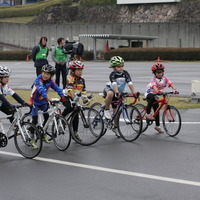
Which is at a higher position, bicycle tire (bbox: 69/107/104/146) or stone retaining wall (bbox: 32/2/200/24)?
stone retaining wall (bbox: 32/2/200/24)

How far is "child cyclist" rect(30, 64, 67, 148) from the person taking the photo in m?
9.82

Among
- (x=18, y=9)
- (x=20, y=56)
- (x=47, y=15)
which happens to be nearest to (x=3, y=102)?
(x=20, y=56)

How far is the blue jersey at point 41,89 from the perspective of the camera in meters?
9.82

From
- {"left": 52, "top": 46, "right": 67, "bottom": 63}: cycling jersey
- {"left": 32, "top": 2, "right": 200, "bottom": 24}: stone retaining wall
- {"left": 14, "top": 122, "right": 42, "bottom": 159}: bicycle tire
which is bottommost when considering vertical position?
{"left": 14, "top": 122, "right": 42, "bottom": 159}: bicycle tire

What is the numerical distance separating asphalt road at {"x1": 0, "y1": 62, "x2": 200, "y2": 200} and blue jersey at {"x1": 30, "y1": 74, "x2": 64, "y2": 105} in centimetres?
86

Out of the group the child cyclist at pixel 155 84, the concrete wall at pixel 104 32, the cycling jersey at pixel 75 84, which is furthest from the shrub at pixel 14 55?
the cycling jersey at pixel 75 84

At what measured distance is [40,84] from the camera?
32.6 ft

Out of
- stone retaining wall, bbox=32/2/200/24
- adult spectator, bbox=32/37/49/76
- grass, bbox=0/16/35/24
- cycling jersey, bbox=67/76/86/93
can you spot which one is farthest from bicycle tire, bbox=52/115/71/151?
grass, bbox=0/16/35/24

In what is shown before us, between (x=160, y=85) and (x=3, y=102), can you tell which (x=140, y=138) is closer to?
(x=160, y=85)

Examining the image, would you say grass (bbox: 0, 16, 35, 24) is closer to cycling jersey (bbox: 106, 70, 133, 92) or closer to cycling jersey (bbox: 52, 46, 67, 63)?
cycling jersey (bbox: 52, 46, 67, 63)

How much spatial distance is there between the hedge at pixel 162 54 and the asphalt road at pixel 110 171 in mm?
37893

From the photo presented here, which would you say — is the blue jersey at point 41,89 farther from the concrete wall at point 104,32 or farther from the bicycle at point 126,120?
the concrete wall at point 104,32

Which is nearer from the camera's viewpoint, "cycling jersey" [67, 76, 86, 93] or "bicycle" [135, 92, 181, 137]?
"cycling jersey" [67, 76, 86, 93]

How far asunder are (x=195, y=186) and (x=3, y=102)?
12.8 feet
